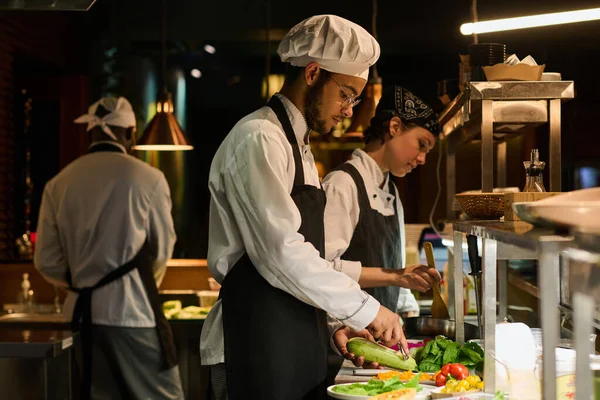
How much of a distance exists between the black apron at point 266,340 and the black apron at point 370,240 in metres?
1.26

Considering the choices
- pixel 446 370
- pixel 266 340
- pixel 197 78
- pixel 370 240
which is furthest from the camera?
pixel 197 78

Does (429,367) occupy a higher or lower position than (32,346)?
higher

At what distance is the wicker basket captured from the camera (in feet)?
10.1

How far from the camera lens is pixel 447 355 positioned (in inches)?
113

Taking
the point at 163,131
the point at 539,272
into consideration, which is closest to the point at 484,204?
the point at 539,272

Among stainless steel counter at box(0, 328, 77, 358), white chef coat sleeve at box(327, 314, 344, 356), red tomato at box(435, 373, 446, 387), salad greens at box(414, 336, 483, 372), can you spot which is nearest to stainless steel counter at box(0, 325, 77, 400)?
stainless steel counter at box(0, 328, 77, 358)

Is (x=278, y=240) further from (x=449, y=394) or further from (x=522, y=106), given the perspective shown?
(x=522, y=106)

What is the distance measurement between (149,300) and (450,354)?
2.63 metres

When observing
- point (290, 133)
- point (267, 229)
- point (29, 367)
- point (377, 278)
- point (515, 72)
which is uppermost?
point (515, 72)

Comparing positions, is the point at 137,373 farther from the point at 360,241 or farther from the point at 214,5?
the point at 214,5

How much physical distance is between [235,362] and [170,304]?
11.5ft

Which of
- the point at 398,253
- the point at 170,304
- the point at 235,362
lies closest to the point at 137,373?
the point at 170,304

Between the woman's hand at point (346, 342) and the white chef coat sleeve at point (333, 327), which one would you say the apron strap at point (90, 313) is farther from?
the woman's hand at point (346, 342)

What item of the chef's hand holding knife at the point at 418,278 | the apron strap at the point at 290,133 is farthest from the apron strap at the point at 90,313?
the apron strap at the point at 290,133
